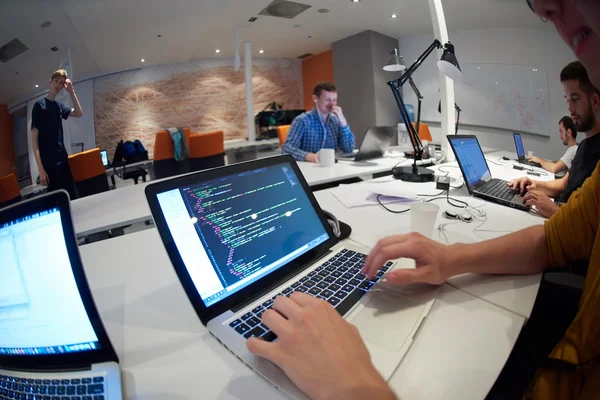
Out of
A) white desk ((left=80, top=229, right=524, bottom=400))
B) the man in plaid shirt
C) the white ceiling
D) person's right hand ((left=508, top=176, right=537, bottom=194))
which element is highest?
the white ceiling

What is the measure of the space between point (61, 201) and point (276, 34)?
568cm

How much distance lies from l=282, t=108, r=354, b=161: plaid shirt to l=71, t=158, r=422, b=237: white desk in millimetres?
756

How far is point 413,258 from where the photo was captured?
0.63 metres

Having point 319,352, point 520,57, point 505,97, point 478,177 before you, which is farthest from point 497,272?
point 505,97

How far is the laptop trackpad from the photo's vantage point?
476 millimetres

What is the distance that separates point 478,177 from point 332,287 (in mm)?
1337

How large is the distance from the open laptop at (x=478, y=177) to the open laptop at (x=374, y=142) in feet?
2.38

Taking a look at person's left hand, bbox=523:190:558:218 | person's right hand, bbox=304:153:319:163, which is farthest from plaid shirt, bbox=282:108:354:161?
person's left hand, bbox=523:190:558:218

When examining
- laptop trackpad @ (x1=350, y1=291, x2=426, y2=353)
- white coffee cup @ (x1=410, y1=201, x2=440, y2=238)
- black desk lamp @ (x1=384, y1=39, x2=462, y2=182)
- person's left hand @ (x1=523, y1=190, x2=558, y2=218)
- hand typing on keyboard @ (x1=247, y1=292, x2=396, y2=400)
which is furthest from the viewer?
black desk lamp @ (x1=384, y1=39, x2=462, y2=182)

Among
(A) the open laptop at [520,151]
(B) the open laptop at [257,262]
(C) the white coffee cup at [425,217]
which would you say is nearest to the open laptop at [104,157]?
A: (B) the open laptop at [257,262]

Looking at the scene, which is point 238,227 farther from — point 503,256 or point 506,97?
point 506,97

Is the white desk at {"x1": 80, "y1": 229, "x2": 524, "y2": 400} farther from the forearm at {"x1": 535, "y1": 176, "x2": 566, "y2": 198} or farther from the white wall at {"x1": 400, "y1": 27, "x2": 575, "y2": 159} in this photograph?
the white wall at {"x1": 400, "y1": 27, "x2": 575, "y2": 159}

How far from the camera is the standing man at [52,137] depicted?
Answer: 1600 mm

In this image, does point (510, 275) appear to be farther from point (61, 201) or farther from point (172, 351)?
point (61, 201)
